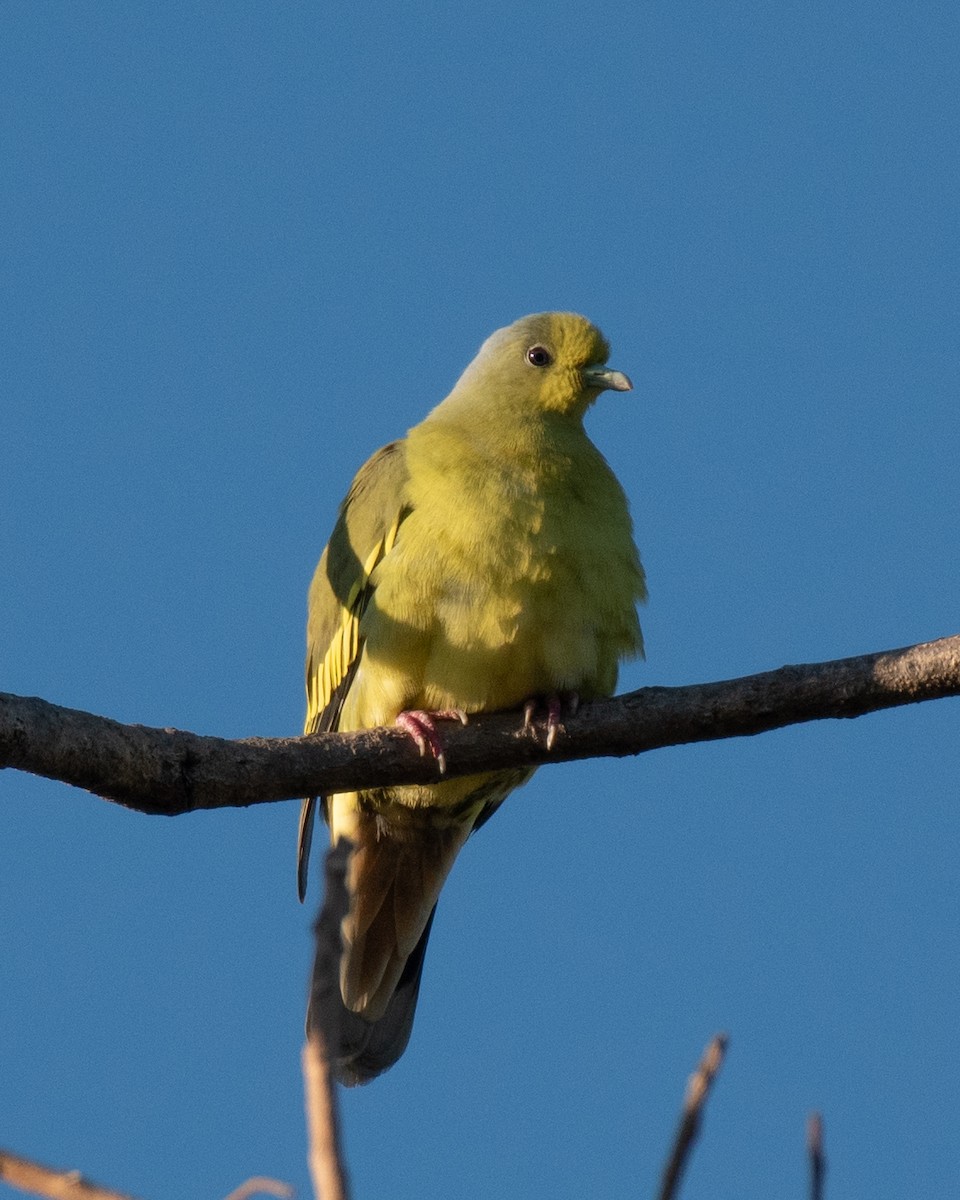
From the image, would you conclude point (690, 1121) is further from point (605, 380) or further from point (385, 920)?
point (605, 380)

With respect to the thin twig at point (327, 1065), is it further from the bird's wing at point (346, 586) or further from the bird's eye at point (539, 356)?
the bird's eye at point (539, 356)

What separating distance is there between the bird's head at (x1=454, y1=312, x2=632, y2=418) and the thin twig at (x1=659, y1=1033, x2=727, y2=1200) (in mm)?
4799

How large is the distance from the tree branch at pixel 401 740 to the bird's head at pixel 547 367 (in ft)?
5.62

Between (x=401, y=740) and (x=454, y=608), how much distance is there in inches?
30.3

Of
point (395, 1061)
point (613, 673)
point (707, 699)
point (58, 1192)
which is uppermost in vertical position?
point (613, 673)

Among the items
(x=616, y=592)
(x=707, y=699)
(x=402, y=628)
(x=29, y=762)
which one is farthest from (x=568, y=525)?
(x=29, y=762)

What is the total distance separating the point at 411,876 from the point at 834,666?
2.27 meters

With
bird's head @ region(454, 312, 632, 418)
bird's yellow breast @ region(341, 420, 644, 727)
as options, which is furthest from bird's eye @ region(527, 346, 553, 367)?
bird's yellow breast @ region(341, 420, 644, 727)

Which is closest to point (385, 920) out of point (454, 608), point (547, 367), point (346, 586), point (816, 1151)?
point (346, 586)

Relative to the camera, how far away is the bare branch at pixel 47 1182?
1.57m

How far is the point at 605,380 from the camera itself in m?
6.66

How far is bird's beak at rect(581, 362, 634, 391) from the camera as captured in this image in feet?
21.7

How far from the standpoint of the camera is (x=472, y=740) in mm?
5234

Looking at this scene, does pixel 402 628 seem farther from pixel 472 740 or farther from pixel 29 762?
pixel 29 762
